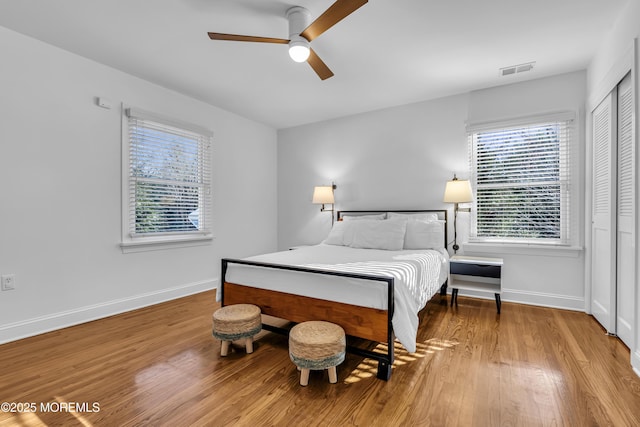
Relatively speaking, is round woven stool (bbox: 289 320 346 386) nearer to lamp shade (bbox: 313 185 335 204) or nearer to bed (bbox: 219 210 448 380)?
bed (bbox: 219 210 448 380)

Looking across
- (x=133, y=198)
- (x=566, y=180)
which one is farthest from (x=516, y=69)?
(x=133, y=198)

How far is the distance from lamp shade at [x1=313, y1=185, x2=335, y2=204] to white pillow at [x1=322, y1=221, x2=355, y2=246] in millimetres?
669

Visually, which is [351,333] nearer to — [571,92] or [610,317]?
[610,317]

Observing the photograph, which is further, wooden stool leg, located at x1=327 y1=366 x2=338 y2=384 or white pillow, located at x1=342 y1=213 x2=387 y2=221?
white pillow, located at x1=342 y1=213 x2=387 y2=221

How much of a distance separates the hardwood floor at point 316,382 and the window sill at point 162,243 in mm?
884

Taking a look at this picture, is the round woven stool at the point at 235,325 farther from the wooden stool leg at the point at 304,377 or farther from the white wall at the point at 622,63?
the white wall at the point at 622,63

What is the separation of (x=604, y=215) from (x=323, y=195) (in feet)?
10.5

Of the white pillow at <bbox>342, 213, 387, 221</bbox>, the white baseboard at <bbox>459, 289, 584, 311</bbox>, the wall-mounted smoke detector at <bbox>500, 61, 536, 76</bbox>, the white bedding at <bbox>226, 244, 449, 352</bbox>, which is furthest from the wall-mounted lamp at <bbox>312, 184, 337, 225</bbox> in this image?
the wall-mounted smoke detector at <bbox>500, 61, 536, 76</bbox>

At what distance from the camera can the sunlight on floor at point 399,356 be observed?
201 centimetres

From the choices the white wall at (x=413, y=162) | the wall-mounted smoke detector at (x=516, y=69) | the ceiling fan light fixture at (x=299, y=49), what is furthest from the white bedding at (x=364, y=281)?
the wall-mounted smoke detector at (x=516, y=69)

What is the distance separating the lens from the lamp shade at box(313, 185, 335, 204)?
4.63 m

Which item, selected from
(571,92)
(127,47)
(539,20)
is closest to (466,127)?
(571,92)

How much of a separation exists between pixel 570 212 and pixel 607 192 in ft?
2.25

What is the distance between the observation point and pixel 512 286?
3615 mm
